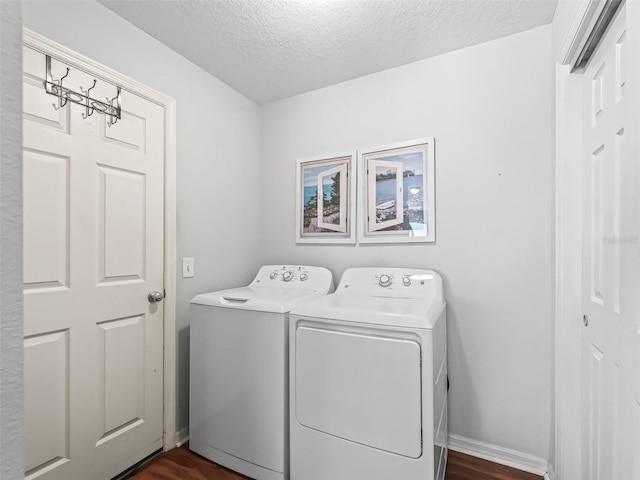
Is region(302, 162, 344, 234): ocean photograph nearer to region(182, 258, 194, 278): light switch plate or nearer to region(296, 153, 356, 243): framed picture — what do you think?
region(296, 153, 356, 243): framed picture

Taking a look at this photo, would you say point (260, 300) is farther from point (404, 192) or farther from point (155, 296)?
point (404, 192)

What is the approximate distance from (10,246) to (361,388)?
1282 mm

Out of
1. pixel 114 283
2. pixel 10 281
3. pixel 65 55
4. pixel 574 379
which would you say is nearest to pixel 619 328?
pixel 574 379

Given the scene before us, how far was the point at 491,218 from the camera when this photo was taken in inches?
69.8

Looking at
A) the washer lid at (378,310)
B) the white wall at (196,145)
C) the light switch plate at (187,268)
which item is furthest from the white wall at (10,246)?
the light switch plate at (187,268)

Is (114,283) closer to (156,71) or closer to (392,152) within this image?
(156,71)

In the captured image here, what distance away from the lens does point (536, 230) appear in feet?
5.45

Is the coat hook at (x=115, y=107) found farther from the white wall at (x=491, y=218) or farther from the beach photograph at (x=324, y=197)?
the white wall at (x=491, y=218)

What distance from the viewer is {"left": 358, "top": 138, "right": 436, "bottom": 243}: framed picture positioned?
1.93m

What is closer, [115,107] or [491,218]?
[115,107]

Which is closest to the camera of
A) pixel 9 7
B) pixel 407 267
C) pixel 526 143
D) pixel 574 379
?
Answer: pixel 9 7

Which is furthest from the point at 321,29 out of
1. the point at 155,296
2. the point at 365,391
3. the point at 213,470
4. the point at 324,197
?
the point at 213,470

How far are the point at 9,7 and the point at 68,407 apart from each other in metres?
1.66

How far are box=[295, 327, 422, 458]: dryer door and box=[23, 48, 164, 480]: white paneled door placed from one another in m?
0.95
